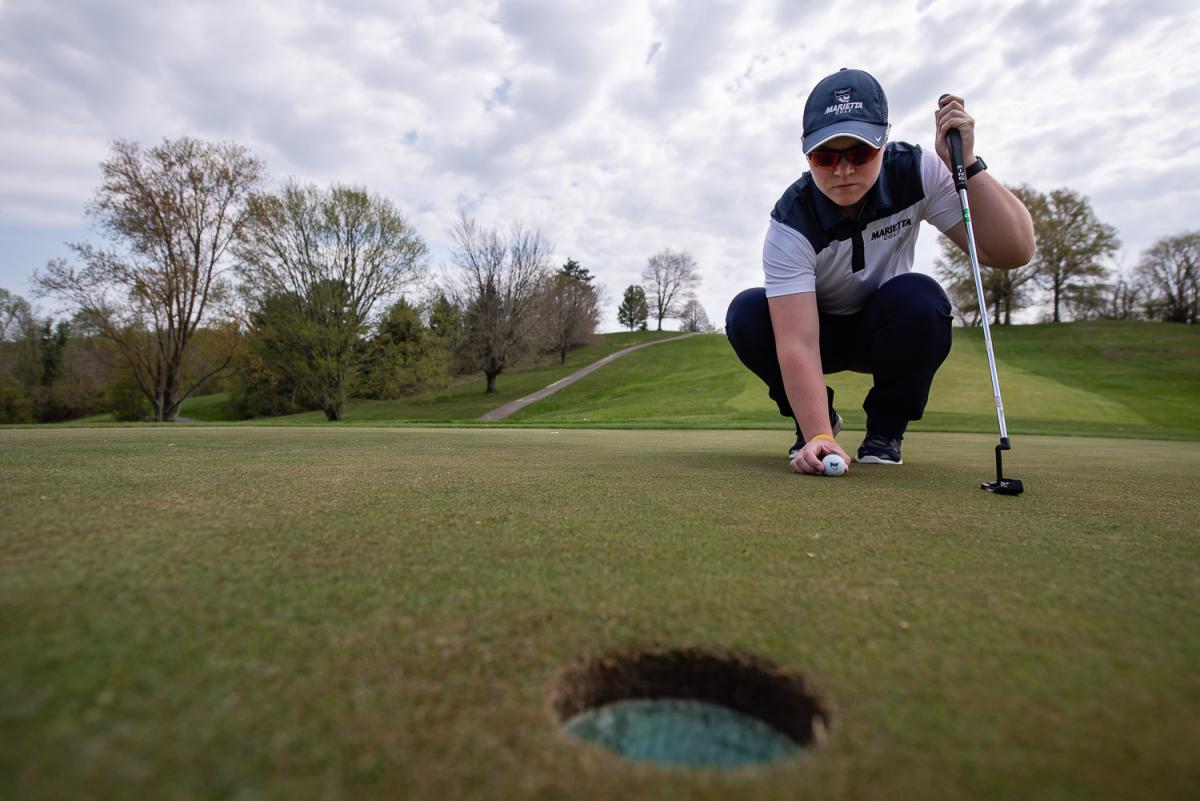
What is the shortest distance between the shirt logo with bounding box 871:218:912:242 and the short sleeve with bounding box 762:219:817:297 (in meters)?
0.33

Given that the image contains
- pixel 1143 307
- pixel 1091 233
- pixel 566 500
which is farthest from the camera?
pixel 1143 307

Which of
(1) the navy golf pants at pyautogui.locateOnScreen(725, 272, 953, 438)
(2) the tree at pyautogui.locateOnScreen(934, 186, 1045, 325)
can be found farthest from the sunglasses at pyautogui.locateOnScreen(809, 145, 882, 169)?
(2) the tree at pyautogui.locateOnScreen(934, 186, 1045, 325)

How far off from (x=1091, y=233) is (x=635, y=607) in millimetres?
47714

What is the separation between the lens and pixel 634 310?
73.1 meters

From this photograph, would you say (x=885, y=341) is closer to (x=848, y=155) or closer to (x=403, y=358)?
(x=848, y=155)

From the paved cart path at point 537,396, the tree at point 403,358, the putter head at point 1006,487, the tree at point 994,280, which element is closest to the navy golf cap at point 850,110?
the putter head at point 1006,487

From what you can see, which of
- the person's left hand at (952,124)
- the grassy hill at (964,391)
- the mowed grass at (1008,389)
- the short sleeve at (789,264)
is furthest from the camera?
the grassy hill at (964,391)

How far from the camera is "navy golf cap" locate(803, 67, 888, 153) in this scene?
99.1 inches

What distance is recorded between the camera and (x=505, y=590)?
1.02 metres

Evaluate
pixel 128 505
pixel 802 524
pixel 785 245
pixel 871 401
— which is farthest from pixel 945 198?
pixel 128 505

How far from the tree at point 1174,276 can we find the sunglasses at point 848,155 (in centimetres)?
4821

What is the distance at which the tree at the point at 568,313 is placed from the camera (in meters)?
33.4

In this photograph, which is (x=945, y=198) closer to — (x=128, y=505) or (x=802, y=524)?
(x=802, y=524)

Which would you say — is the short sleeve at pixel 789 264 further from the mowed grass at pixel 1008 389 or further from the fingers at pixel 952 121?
the mowed grass at pixel 1008 389
